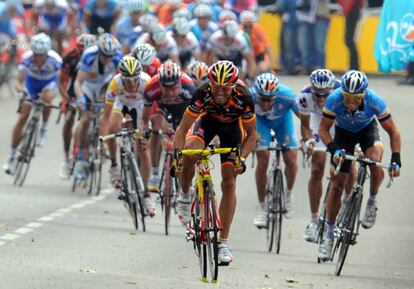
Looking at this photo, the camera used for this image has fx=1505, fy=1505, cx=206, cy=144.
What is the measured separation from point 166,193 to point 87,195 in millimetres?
3319

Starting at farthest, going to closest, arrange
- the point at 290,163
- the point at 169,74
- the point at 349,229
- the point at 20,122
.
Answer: the point at 20,122 → the point at 290,163 → the point at 169,74 → the point at 349,229

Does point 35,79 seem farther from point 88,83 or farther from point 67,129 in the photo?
point 88,83

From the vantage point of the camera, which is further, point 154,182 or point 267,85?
point 154,182

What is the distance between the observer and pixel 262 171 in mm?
16062

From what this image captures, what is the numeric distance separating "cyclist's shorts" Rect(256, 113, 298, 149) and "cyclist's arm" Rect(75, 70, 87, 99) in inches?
137

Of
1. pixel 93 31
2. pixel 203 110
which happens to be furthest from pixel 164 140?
pixel 93 31

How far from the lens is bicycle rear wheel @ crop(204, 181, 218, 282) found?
471 inches

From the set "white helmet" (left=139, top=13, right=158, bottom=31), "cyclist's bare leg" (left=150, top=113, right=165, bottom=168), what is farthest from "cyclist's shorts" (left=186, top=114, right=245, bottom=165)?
"white helmet" (left=139, top=13, right=158, bottom=31)

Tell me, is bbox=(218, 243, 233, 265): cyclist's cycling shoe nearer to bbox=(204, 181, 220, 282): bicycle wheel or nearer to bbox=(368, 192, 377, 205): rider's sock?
→ bbox=(204, 181, 220, 282): bicycle wheel

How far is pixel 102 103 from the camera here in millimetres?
19188

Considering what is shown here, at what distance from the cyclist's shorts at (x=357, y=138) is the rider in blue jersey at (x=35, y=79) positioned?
6361 mm

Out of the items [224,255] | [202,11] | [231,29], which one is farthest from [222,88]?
[202,11]

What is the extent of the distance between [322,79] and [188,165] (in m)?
2.74

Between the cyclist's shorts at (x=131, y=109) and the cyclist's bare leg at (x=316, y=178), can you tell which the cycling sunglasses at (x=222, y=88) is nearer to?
the cyclist's bare leg at (x=316, y=178)
